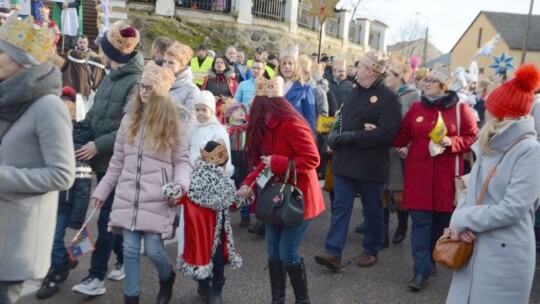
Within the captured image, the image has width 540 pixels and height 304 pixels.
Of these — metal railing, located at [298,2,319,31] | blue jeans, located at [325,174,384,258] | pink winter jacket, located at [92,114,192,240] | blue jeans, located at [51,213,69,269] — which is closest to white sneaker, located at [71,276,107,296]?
blue jeans, located at [51,213,69,269]

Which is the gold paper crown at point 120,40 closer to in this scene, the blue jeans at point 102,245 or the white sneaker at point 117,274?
the blue jeans at point 102,245

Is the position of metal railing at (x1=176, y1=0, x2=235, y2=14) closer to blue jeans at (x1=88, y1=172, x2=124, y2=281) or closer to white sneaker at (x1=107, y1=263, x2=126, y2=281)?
white sneaker at (x1=107, y1=263, x2=126, y2=281)

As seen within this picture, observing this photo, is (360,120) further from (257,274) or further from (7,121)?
(7,121)

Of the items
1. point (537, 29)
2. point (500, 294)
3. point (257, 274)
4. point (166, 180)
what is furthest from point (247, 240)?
point (537, 29)

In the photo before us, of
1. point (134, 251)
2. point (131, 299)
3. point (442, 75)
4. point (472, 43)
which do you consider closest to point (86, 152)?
point (134, 251)

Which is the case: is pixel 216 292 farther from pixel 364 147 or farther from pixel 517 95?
pixel 517 95

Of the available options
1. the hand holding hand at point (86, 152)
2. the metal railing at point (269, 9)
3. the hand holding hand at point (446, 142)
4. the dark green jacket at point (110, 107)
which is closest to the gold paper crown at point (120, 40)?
the dark green jacket at point (110, 107)

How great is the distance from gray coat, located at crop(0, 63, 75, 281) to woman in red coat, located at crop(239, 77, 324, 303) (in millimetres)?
1734

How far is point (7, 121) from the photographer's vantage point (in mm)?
2652

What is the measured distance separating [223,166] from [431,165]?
2.02 m

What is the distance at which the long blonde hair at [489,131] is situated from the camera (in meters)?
3.08

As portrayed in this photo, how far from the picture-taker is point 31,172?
255cm

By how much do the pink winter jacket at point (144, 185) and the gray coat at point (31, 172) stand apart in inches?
47.6

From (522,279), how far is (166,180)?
97.1 inches
